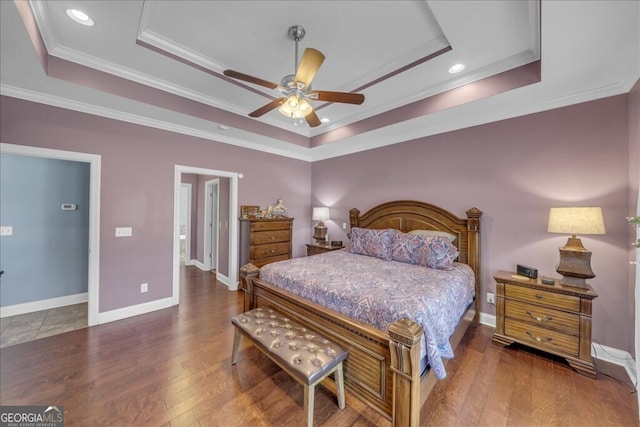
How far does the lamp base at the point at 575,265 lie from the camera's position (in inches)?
86.8

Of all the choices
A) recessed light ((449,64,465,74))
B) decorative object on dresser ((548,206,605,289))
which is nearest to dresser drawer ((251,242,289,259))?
recessed light ((449,64,465,74))

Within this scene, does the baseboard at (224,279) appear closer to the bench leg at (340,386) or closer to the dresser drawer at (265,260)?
the dresser drawer at (265,260)

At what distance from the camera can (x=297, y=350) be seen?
5.61 ft

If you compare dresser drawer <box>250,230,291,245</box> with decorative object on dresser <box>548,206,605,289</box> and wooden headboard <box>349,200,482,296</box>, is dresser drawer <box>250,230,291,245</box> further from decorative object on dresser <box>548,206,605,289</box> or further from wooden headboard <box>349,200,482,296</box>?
decorative object on dresser <box>548,206,605,289</box>

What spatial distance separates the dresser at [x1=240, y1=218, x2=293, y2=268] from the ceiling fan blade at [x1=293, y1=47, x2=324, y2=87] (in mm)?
2732

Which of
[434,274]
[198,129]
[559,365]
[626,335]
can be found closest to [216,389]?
[434,274]

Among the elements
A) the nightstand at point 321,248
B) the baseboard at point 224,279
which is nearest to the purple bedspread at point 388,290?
the nightstand at point 321,248

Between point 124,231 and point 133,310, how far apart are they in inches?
43.5

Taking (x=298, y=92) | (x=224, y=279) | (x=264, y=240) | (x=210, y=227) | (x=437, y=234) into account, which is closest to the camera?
(x=298, y=92)

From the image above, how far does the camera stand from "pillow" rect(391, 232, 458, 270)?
8.99 ft

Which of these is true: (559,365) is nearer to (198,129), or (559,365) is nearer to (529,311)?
(529,311)

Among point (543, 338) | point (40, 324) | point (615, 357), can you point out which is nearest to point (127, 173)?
point (40, 324)

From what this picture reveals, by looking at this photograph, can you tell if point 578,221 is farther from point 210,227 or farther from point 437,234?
point 210,227

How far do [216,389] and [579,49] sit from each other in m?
4.00
